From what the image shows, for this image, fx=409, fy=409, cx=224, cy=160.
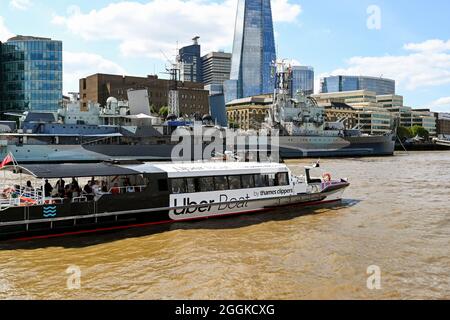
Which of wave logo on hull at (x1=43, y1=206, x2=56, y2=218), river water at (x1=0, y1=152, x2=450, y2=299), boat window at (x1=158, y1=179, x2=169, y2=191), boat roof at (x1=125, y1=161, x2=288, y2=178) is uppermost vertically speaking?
boat roof at (x1=125, y1=161, x2=288, y2=178)

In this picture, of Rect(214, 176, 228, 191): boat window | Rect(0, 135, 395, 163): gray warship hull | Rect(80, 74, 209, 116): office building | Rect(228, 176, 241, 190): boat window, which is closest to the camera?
Rect(214, 176, 228, 191): boat window

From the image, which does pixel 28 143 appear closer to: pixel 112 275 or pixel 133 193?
pixel 133 193

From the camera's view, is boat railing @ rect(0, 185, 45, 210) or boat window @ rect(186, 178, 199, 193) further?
boat window @ rect(186, 178, 199, 193)

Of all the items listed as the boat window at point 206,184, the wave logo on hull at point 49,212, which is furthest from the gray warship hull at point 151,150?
the wave logo on hull at point 49,212

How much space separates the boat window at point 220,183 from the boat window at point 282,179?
146 inches

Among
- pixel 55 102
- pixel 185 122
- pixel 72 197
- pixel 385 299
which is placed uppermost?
pixel 55 102

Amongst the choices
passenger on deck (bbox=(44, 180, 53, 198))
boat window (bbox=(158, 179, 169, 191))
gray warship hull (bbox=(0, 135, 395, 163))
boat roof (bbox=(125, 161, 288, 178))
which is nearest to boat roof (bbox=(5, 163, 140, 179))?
passenger on deck (bbox=(44, 180, 53, 198))

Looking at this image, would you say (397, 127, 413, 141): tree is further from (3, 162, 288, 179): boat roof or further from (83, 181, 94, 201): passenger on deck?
(83, 181, 94, 201): passenger on deck

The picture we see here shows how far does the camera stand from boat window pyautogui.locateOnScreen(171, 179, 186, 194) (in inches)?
780

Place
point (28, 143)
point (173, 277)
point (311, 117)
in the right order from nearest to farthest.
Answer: point (173, 277) < point (28, 143) < point (311, 117)

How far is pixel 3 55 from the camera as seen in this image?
346 feet

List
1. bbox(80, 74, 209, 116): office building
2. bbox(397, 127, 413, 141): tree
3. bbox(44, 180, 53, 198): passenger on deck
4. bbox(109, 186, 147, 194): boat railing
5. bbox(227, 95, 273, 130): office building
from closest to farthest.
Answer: bbox(44, 180, 53, 198): passenger on deck, bbox(109, 186, 147, 194): boat railing, bbox(80, 74, 209, 116): office building, bbox(397, 127, 413, 141): tree, bbox(227, 95, 273, 130): office building
